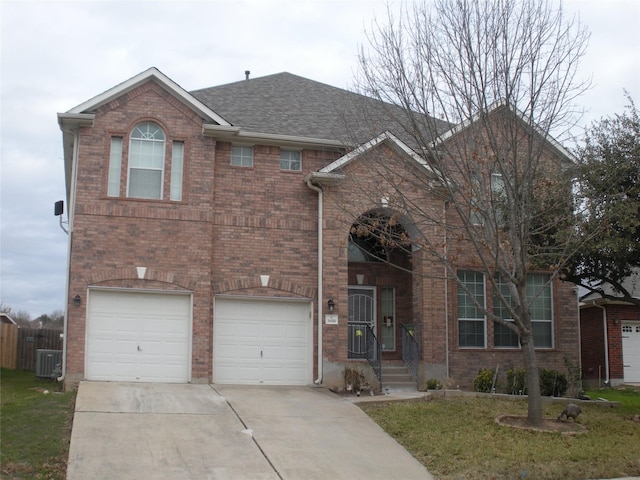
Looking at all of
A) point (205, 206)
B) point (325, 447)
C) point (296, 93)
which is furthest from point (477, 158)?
point (296, 93)

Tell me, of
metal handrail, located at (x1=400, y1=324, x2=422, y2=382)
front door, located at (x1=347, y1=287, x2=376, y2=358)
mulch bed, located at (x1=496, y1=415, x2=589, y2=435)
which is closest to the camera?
mulch bed, located at (x1=496, y1=415, x2=589, y2=435)

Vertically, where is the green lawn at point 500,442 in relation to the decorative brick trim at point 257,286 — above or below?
below

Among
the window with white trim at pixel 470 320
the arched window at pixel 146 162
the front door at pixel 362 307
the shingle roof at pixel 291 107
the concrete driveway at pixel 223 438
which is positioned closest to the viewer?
the concrete driveway at pixel 223 438

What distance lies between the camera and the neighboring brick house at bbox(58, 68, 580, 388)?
53.0ft

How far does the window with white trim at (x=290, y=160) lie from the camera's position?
59.0 ft

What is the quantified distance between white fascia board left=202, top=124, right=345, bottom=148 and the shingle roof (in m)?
0.23

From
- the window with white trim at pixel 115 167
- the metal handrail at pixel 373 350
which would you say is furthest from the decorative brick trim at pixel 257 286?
the window with white trim at pixel 115 167

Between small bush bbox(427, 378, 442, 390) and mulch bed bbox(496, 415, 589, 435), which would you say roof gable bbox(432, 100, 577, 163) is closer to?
mulch bed bbox(496, 415, 589, 435)

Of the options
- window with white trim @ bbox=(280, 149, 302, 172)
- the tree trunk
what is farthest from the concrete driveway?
window with white trim @ bbox=(280, 149, 302, 172)

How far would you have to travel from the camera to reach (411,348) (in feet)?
58.4

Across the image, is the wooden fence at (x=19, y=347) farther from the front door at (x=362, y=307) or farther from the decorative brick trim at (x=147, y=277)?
the front door at (x=362, y=307)

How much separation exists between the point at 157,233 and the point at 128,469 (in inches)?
301

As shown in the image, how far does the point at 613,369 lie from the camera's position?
2322 centimetres

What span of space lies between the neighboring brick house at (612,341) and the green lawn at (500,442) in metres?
8.95
